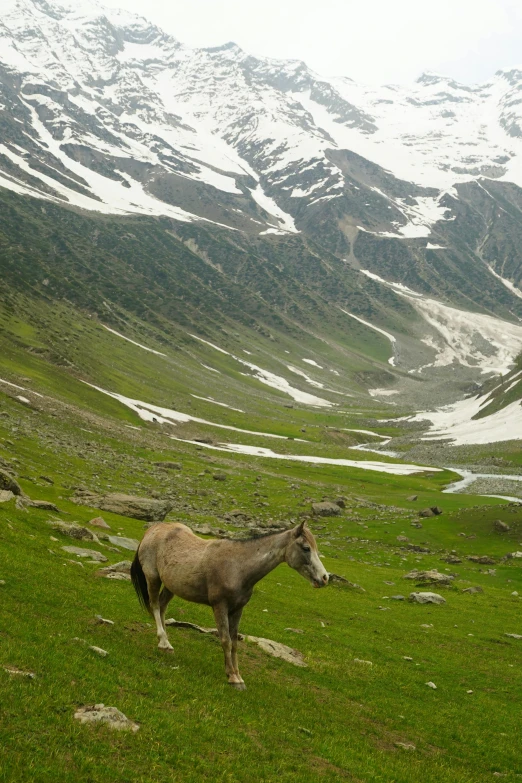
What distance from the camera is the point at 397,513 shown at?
70.0 m

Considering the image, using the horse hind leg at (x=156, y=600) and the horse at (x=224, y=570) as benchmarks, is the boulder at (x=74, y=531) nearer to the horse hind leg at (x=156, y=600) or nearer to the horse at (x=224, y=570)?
the horse at (x=224, y=570)

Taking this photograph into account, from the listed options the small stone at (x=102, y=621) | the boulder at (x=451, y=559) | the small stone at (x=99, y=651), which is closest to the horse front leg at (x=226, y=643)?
the small stone at (x=99, y=651)

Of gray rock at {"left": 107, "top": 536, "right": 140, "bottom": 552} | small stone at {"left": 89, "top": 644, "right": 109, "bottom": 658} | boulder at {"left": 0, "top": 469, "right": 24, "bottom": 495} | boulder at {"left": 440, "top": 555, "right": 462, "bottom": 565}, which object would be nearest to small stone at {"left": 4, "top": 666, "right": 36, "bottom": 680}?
small stone at {"left": 89, "top": 644, "right": 109, "bottom": 658}

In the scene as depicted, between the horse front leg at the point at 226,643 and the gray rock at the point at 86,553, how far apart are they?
14004mm

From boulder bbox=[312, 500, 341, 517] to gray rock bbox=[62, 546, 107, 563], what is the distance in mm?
40399

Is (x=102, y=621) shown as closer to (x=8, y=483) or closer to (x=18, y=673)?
(x=18, y=673)

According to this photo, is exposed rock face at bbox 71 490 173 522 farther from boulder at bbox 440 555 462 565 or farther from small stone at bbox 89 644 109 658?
small stone at bbox 89 644 109 658

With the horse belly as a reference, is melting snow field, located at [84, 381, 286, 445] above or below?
below

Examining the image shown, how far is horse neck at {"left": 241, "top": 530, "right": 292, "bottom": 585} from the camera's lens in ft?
46.7

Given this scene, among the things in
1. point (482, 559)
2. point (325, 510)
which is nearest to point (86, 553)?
point (482, 559)

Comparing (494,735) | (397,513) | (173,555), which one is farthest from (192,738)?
(397,513)

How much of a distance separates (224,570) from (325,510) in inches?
2060

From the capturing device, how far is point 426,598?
114 feet

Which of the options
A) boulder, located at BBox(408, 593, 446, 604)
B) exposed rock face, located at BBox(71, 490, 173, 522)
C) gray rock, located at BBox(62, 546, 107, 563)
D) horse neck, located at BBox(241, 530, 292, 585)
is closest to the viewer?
horse neck, located at BBox(241, 530, 292, 585)
